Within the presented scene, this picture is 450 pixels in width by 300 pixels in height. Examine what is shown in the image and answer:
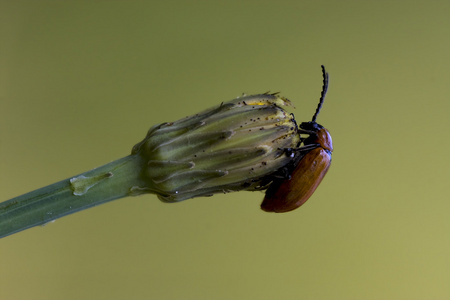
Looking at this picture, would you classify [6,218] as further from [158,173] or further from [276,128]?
[276,128]

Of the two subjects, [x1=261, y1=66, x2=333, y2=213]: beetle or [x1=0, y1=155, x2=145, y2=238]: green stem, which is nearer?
[x1=0, y1=155, x2=145, y2=238]: green stem

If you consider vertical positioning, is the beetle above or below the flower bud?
below

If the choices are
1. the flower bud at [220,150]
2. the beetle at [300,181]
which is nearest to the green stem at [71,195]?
the flower bud at [220,150]

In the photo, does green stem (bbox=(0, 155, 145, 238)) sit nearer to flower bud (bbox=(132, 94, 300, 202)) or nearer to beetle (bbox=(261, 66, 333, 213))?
flower bud (bbox=(132, 94, 300, 202))

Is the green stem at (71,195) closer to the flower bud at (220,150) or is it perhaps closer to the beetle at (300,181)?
the flower bud at (220,150)

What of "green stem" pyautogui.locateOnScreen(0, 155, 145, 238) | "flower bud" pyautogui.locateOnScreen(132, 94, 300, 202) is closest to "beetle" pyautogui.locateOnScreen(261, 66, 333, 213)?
"flower bud" pyautogui.locateOnScreen(132, 94, 300, 202)
